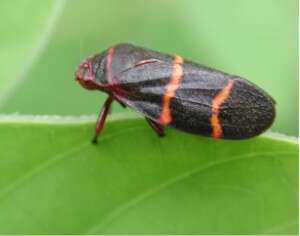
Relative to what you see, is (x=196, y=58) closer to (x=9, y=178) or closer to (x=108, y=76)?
(x=108, y=76)

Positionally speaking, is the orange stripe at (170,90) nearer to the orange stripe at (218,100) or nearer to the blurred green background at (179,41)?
the orange stripe at (218,100)

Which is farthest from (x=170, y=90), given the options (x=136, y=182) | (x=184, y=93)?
(x=136, y=182)

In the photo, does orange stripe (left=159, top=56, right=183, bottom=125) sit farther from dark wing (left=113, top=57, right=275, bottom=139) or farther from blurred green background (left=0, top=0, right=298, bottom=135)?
blurred green background (left=0, top=0, right=298, bottom=135)

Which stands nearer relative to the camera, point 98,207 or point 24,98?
point 98,207

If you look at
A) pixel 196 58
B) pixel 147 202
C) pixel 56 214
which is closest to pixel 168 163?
pixel 147 202

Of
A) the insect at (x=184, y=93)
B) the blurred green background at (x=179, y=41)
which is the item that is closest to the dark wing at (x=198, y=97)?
the insect at (x=184, y=93)

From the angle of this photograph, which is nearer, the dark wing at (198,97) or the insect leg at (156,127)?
the insect leg at (156,127)

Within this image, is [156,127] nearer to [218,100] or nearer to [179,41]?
[218,100]
